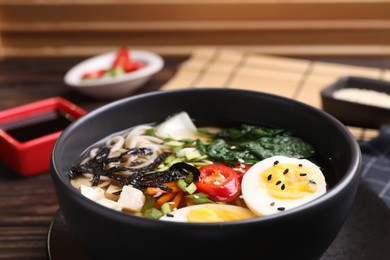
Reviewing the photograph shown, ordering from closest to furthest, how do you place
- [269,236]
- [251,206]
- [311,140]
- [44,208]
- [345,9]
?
[269,236] < [251,206] < [311,140] < [44,208] < [345,9]

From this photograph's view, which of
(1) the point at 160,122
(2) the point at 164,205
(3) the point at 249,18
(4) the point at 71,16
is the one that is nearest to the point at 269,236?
(2) the point at 164,205

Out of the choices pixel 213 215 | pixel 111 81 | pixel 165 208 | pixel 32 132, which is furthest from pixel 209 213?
pixel 111 81

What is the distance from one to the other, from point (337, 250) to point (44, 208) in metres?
0.94

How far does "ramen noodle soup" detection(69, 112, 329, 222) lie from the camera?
1336 mm

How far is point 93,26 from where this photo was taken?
428 centimetres

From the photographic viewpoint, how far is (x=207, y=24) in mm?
4191

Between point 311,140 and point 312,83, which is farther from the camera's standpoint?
point 312,83

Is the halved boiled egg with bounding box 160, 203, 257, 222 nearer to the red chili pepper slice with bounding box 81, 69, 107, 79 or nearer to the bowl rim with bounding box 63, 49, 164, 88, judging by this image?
the bowl rim with bounding box 63, 49, 164, 88

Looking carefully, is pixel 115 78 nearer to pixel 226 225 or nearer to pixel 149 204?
pixel 149 204

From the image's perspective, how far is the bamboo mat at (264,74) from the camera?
2744 millimetres

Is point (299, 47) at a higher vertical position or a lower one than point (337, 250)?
lower

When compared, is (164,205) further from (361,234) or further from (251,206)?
(361,234)

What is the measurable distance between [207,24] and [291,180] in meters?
2.95

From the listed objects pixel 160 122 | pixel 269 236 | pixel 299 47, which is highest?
pixel 269 236
